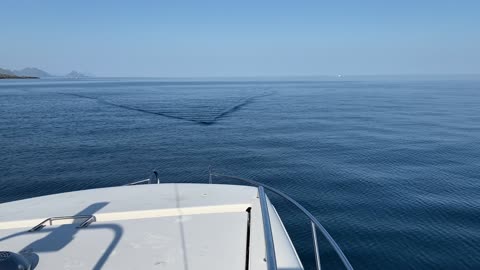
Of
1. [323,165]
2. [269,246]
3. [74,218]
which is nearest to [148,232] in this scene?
[74,218]

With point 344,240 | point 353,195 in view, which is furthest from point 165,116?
point 344,240

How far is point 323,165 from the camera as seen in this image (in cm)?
1257

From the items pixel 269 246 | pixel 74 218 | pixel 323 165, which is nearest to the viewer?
pixel 269 246

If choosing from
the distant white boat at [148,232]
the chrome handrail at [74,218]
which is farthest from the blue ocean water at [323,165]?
the chrome handrail at [74,218]

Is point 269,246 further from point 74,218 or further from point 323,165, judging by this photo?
point 323,165

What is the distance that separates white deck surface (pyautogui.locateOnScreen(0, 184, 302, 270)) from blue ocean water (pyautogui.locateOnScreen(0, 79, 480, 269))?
3205 mm

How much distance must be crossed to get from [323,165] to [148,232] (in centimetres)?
1002

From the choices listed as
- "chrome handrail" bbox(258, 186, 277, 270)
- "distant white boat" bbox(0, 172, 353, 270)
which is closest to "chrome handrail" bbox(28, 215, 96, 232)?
"distant white boat" bbox(0, 172, 353, 270)

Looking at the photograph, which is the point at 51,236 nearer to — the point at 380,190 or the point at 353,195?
the point at 353,195

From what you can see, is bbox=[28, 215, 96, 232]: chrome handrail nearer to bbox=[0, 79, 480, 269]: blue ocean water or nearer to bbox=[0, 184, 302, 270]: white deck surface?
bbox=[0, 184, 302, 270]: white deck surface

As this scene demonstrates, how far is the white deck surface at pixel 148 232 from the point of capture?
2871mm

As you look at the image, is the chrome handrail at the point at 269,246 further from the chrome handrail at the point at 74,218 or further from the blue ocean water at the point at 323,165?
the blue ocean water at the point at 323,165

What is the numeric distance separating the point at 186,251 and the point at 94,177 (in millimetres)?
9459

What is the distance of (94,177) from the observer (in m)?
11.4
